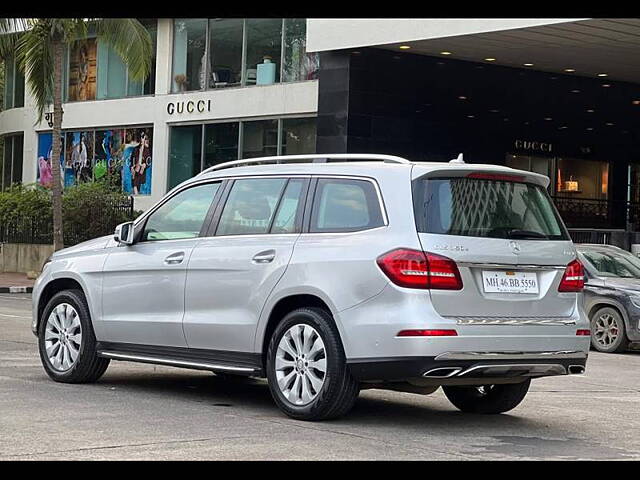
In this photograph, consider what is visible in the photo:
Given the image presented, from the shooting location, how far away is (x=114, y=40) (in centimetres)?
2958

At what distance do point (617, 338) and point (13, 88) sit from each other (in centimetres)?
3233

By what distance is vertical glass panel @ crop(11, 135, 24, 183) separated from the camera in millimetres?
44050

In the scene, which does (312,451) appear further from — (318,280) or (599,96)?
(599,96)

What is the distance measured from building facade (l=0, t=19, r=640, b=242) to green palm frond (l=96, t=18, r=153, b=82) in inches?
153

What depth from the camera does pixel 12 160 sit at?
44531mm

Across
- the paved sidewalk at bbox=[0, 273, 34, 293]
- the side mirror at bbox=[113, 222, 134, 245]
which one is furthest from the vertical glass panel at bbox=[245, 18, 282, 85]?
the side mirror at bbox=[113, 222, 134, 245]

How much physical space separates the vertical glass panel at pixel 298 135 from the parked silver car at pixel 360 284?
75.2 feet

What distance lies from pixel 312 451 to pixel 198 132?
30.1 meters

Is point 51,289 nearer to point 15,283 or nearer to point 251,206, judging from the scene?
point 251,206

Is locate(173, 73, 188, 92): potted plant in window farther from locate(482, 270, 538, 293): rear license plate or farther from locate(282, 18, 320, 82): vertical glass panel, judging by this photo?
locate(482, 270, 538, 293): rear license plate

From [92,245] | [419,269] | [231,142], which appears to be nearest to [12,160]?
[231,142]

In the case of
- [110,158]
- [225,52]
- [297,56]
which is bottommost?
[110,158]

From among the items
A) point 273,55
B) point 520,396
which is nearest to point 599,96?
point 273,55

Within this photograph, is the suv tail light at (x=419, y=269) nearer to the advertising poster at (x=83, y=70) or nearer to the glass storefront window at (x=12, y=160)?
the advertising poster at (x=83, y=70)
